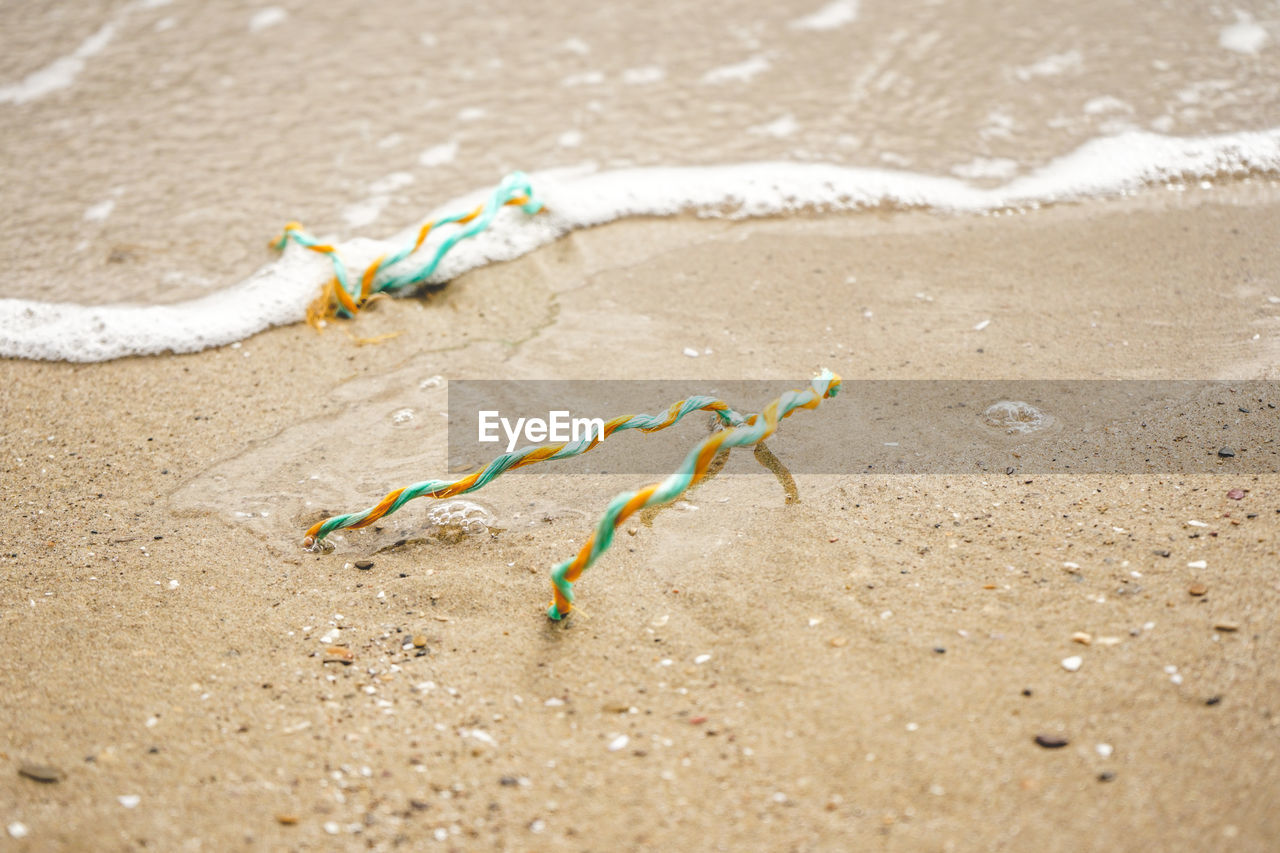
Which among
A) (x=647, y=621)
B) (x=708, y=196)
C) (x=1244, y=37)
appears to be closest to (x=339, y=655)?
(x=647, y=621)

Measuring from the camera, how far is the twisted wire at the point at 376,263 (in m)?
3.11

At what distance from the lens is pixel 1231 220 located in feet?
11.0

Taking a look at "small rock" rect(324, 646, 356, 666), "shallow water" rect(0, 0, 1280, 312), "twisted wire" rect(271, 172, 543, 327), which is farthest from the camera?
"shallow water" rect(0, 0, 1280, 312)

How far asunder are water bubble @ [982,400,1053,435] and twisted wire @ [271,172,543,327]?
Answer: 1906 millimetres

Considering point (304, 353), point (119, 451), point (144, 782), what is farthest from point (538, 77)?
point (144, 782)

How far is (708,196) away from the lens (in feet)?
12.2

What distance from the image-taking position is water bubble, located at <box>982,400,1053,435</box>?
2424mm

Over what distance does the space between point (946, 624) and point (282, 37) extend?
480 cm

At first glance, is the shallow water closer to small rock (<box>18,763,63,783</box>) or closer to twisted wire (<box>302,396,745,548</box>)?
twisted wire (<box>302,396,745,548</box>)

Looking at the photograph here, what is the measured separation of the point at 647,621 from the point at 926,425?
104 cm

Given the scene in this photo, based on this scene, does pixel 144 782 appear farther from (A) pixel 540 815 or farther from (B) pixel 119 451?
(B) pixel 119 451

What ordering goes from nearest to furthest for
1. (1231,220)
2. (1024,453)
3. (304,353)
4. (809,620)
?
(809,620), (1024,453), (304,353), (1231,220)

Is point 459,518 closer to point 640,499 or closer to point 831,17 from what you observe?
point 640,499

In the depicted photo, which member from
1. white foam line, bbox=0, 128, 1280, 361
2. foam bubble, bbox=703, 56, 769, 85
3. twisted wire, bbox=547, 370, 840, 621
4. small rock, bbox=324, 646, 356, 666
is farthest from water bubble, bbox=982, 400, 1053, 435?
foam bubble, bbox=703, 56, 769, 85
